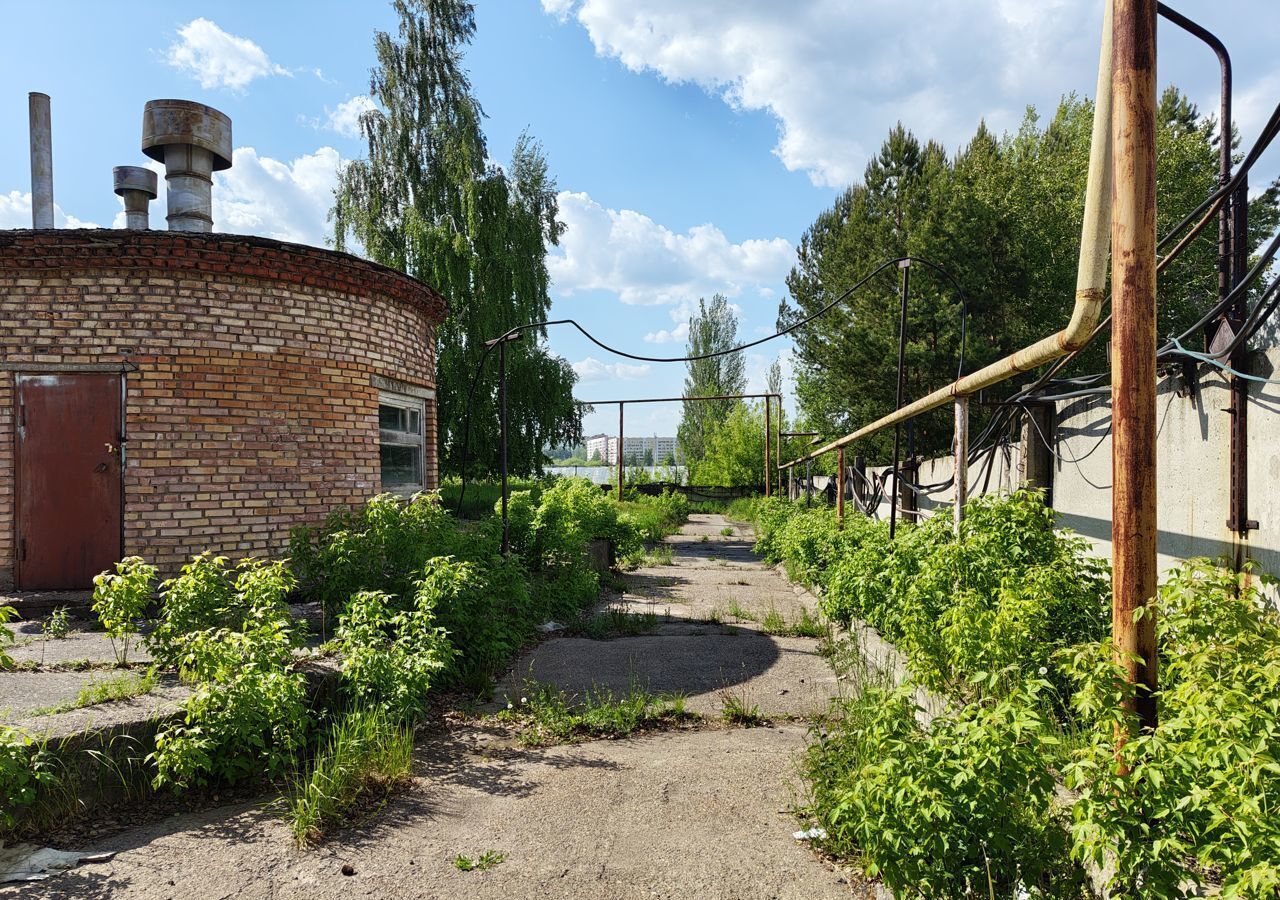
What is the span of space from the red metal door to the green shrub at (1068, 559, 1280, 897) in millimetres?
7328

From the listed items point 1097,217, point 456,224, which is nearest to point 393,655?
point 1097,217

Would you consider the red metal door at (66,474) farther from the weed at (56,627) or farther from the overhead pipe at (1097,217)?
the overhead pipe at (1097,217)

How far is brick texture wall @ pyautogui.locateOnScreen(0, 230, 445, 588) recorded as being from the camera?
20.7 ft

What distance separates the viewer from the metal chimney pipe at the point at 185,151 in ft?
25.9

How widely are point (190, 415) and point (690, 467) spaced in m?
24.4

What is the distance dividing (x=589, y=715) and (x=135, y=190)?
791 centimetres

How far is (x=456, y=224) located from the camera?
18734 millimetres

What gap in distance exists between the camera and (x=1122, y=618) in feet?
8.26

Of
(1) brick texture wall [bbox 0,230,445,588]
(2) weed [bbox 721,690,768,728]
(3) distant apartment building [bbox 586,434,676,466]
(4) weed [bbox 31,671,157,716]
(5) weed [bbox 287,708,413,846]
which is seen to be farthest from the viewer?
(3) distant apartment building [bbox 586,434,676,466]

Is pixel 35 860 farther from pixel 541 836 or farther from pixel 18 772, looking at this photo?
pixel 541 836

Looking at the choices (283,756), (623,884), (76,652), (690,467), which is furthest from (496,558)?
(690,467)

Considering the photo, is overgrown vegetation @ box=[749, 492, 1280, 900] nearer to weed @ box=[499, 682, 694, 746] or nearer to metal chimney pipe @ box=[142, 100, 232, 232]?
weed @ box=[499, 682, 694, 746]

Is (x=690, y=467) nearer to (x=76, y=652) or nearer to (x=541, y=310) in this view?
(x=541, y=310)

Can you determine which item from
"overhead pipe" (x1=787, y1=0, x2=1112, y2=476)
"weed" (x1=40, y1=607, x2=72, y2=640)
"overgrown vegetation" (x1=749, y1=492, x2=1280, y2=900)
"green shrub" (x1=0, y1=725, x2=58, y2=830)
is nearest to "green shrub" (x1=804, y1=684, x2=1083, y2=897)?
"overgrown vegetation" (x1=749, y1=492, x2=1280, y2=900)
